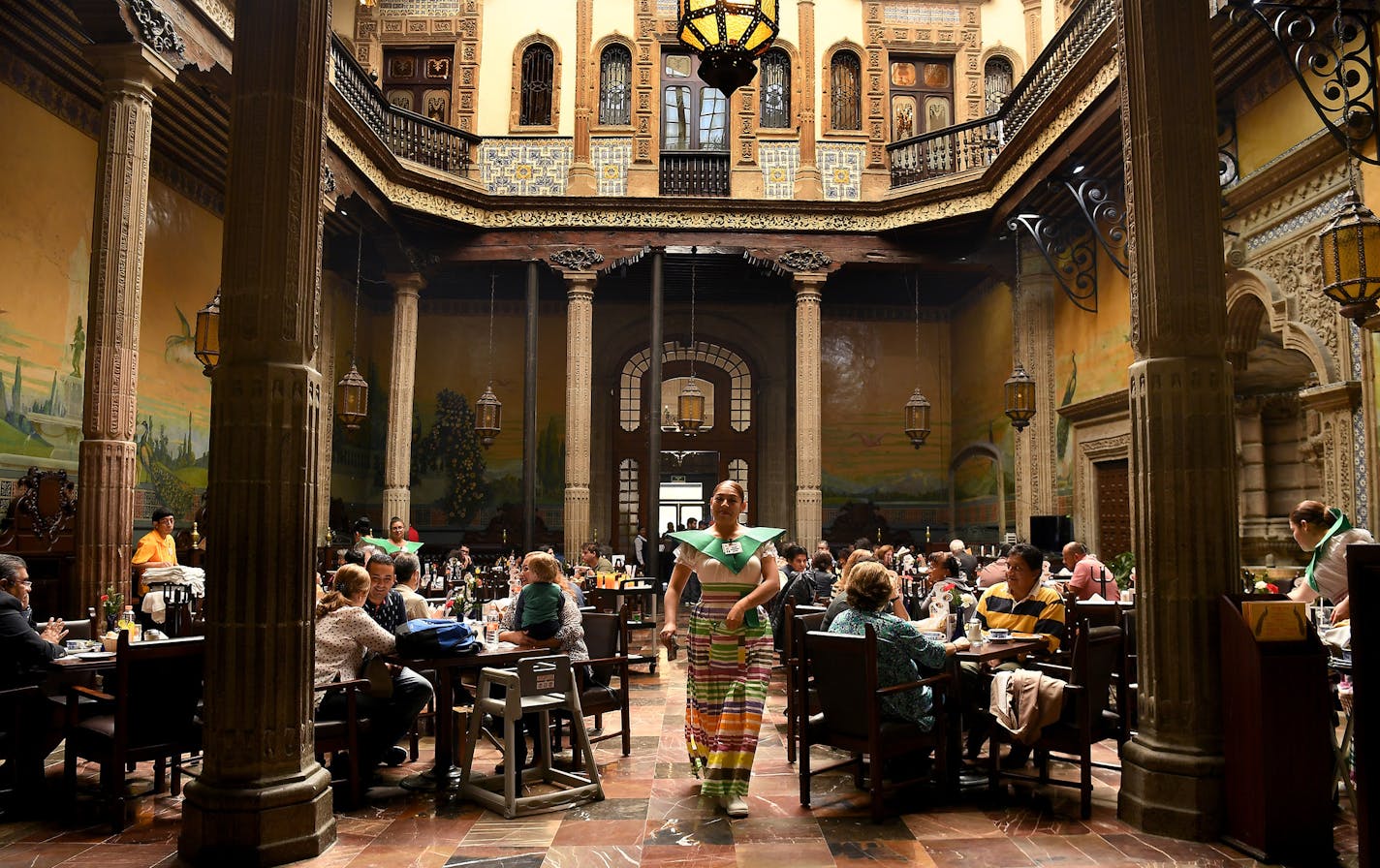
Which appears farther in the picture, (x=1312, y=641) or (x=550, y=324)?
(x=550, y=324)

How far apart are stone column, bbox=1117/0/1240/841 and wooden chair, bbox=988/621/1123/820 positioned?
20 cm

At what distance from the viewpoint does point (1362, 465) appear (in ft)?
26.5

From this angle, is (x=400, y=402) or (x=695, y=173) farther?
(x=695, y=173)

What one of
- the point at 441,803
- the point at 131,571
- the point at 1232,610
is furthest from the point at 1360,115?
the point at 131,571

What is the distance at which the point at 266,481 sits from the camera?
4.29 metres

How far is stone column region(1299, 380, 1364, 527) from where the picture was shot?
8156 millimetres

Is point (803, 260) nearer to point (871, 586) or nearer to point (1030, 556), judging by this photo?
point (1030, 556)

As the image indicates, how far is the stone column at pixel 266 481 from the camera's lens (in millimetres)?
4168

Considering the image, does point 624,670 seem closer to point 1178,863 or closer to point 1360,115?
point 1178,863

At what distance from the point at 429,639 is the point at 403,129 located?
12323 millimetres

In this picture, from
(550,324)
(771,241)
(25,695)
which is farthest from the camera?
(550,324)

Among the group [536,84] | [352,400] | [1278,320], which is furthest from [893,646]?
[536,84]

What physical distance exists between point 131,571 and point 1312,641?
32.1 ft

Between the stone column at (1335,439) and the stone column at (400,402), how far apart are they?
11699 mm
